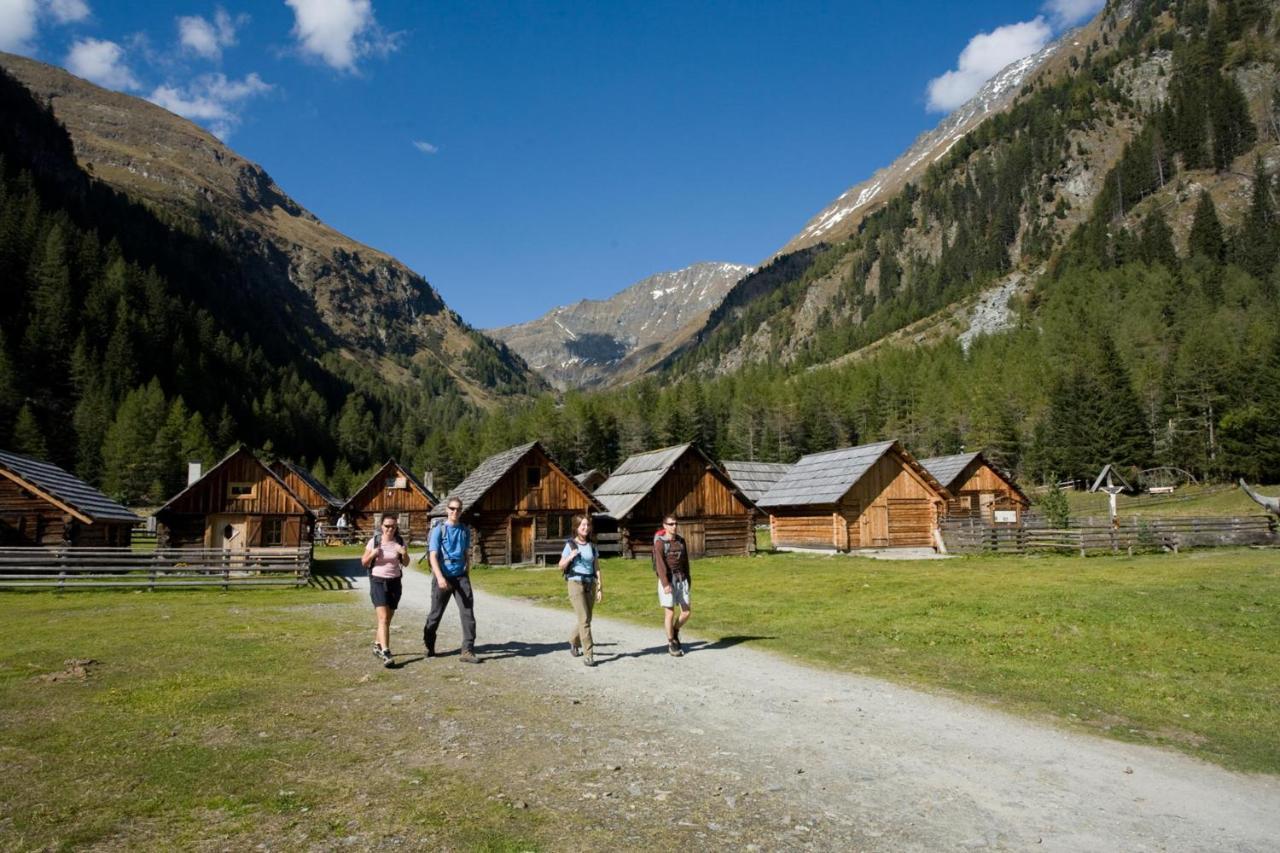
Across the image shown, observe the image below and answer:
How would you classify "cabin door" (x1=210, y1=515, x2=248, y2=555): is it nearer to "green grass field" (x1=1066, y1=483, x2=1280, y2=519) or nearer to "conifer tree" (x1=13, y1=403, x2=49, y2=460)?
"green grass field" (x1=1066, y1=483, x2=1280, y2=519)

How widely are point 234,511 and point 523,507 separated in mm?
16626

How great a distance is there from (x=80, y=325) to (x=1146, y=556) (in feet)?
506

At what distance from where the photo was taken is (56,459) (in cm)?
9838

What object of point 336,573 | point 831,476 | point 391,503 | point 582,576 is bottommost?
point 336,573

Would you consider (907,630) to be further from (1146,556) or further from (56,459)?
(56,459)

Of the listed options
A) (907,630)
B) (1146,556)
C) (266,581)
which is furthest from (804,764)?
(1146,556)

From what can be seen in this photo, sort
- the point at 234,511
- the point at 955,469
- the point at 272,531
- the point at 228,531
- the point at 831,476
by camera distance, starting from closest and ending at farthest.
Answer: the point at 234,511, the point at 228,531, the point at 272,531, the point at 831,476, the point at 955,469

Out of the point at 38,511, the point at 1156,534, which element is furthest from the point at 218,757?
the point at 1156,534

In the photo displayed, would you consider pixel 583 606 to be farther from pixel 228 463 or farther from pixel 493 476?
pixel 228 463

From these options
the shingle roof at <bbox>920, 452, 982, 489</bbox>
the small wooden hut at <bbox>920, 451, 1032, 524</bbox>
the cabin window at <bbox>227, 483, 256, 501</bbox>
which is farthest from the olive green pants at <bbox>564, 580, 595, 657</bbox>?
the shingle roof at <bbox>920, 452, 982, 489</bbox>

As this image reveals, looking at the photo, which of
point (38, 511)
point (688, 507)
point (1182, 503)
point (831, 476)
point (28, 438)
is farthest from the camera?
point (28, 438)

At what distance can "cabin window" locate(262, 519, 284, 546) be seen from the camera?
143 ft

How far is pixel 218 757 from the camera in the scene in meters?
7.22

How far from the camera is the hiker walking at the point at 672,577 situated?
1311cm
